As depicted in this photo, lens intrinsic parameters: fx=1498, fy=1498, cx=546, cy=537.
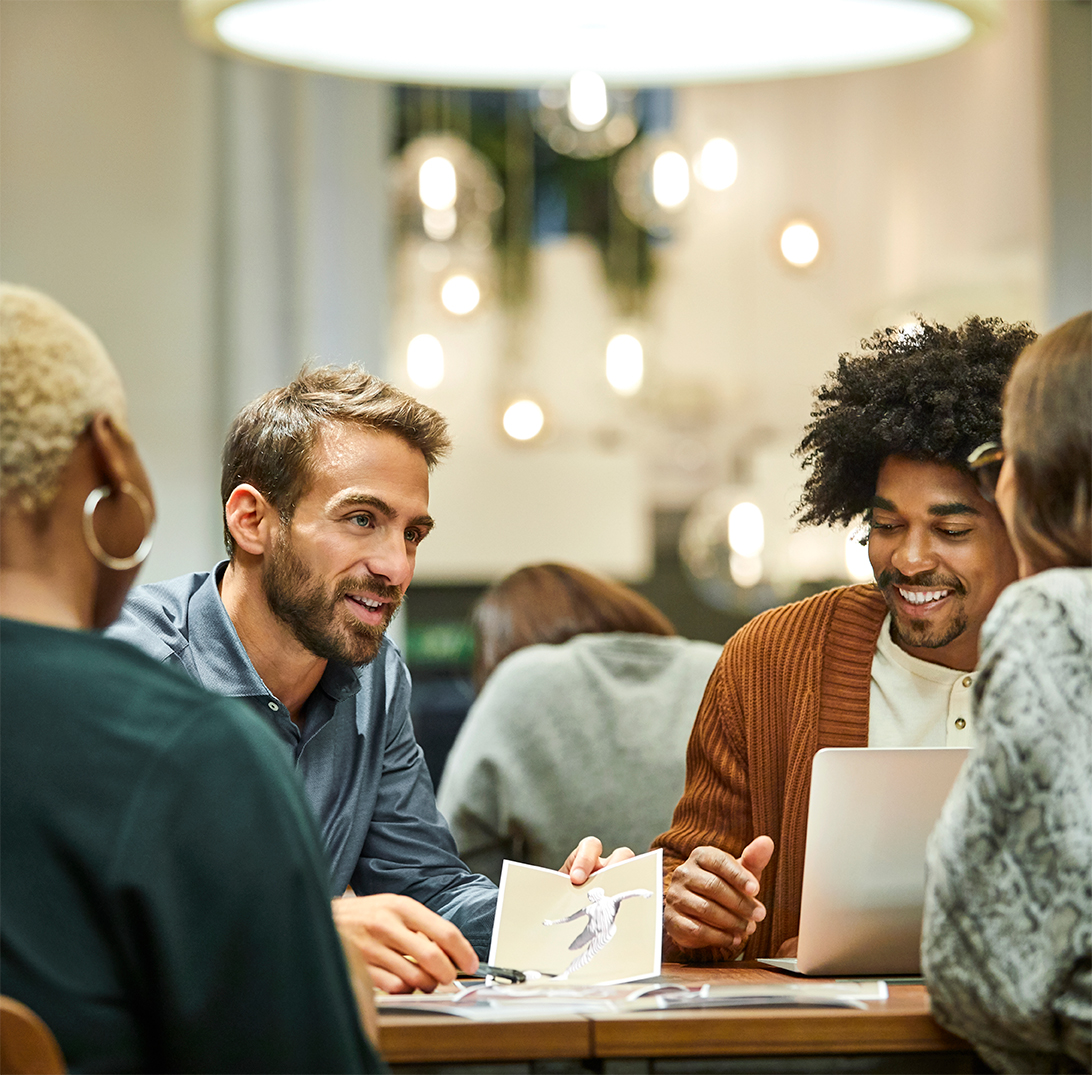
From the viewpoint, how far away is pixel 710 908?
1.88 m

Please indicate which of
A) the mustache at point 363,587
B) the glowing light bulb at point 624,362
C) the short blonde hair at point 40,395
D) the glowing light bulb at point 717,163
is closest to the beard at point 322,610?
the mustache at point 363,587

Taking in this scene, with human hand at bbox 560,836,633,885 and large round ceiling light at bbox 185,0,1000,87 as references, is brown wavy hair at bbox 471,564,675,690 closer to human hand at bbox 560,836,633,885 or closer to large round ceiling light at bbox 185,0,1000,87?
large round ceiling light at bbox 185,0,1000,87

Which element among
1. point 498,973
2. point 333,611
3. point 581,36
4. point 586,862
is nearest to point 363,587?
point 333,611

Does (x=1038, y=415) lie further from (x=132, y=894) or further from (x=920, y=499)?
(x=132, y=894)

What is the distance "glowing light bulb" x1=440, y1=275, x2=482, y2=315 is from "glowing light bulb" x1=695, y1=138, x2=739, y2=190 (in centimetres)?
112

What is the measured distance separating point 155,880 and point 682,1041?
54 cm

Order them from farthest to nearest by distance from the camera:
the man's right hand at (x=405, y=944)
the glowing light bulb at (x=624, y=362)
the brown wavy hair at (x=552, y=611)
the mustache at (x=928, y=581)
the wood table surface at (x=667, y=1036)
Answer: the glowing light bulb at (x=624, y=362) < the brown wavy hair at (x=552, y=611) < the mustache at (x=928, y=581) < the man's right hand at (x=405, y=944) < the wood table surface at (x=667, y=1036)

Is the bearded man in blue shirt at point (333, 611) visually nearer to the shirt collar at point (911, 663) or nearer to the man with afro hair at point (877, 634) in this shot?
the man with afro hair at point (877, 634)

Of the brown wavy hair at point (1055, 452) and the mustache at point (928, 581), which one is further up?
the brown wavy hair at point (1055, 452)

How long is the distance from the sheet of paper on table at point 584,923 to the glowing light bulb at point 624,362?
5.10 metres

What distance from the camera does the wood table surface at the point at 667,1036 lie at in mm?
1409

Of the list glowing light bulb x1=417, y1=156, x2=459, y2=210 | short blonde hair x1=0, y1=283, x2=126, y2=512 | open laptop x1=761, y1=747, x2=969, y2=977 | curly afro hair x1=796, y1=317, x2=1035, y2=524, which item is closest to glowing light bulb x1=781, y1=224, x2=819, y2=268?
glowing light bulb x1=417, y1=156, x2=459, y2=210

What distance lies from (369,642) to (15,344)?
2.97 feet

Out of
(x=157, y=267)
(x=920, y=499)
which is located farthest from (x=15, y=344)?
(x=157, y=267)
